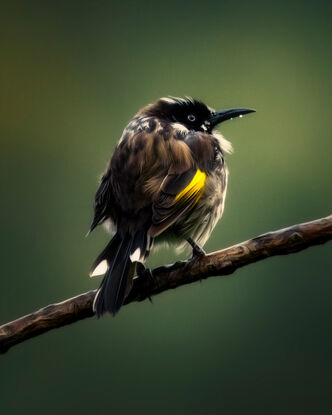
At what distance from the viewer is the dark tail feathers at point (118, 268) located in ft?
11.4

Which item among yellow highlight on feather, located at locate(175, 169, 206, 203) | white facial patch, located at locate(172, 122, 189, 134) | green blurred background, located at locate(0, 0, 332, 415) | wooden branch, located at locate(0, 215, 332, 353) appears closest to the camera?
wooden branch, located at locate(0, 215, 332, 353)

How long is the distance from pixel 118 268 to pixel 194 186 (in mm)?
648

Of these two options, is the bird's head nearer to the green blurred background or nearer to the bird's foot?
the bird's foot

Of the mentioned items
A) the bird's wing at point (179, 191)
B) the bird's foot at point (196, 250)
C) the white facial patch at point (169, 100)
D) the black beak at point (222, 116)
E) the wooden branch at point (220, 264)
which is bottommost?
the wooden branch at point (220, 264)

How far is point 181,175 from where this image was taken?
4117 mm

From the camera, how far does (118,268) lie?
374cm

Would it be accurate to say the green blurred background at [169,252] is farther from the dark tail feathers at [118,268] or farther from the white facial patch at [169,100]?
the dark tail feathers at [118,268]

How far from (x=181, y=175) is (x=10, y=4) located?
47.3 ft

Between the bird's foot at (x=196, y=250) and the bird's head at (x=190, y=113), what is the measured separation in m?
1.01

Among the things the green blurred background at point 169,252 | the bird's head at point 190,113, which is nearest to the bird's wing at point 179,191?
the bird's head at point 190,113

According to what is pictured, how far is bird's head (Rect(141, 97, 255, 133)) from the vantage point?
4.91 metres

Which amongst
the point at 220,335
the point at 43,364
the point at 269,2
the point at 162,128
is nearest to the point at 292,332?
the point at 220,335

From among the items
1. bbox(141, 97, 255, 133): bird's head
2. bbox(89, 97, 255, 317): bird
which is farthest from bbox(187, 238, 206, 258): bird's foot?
bbox(141, 97, 255, 133): bird's head

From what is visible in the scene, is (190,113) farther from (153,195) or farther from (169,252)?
(169,252)
